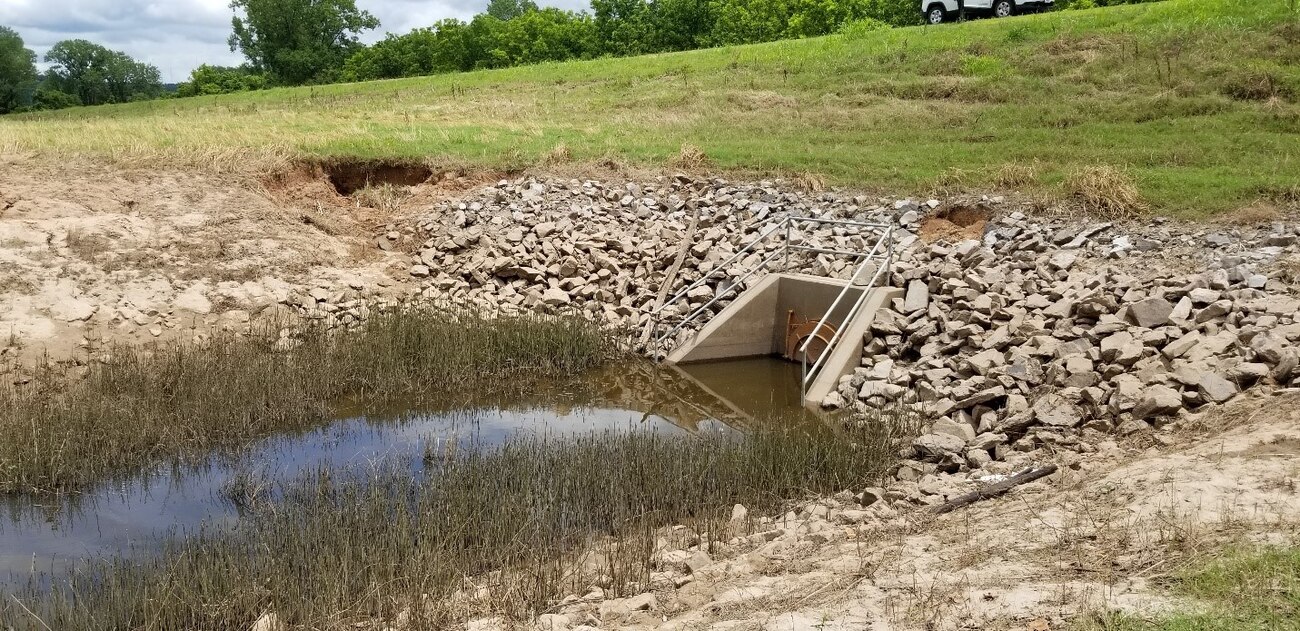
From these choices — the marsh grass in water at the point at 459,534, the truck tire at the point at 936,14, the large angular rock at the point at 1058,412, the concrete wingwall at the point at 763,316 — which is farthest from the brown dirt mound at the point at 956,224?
the truck tire at the point at 936,14

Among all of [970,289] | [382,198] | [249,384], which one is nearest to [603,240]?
[382,198]

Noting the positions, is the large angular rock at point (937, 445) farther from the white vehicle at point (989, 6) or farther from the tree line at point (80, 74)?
the tree line at point (80, 74)

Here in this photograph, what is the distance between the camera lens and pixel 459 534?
7.75 metres

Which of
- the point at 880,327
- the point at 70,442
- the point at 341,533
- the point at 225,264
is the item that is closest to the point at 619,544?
the point at 341,533

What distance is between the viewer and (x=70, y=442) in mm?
10070

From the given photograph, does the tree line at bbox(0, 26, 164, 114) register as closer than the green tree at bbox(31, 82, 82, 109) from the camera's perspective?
No

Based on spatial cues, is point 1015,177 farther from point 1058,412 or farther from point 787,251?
point 1058,412

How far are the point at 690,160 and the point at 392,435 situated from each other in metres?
9.89

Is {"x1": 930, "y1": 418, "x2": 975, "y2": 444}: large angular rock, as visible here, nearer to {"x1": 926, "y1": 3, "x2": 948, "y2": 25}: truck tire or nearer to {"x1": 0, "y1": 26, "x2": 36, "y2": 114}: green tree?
{"x1": 926, "y1": 3, "x2": 948, "y2": 25}: truck tire

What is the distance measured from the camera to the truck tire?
33678mm

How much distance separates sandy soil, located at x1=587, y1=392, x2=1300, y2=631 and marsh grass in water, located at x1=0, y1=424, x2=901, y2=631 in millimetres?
993

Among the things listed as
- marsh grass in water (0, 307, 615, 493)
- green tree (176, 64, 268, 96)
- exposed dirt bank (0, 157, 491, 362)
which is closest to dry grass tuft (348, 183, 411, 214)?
exposed dirt bank (0, 157, 491, 362)

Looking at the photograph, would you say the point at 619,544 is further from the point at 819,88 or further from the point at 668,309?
the point at 819,88

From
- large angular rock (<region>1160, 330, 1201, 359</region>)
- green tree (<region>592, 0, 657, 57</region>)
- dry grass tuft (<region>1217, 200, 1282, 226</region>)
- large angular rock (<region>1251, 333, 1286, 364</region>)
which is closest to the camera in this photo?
large angular rock (<region>1251, 333, 1286, 364</region>)
